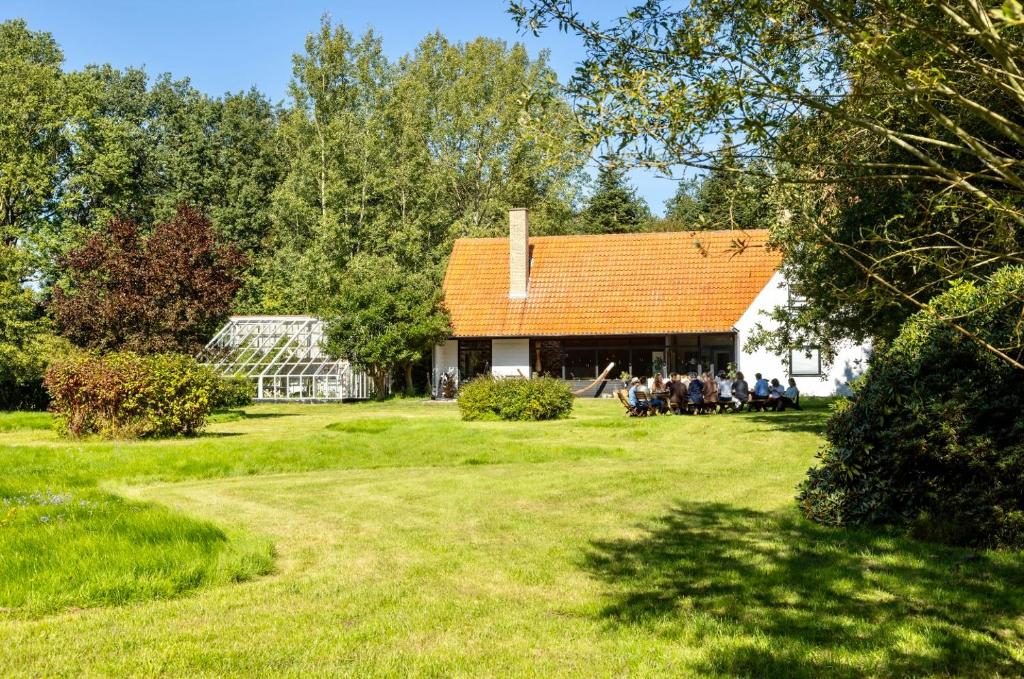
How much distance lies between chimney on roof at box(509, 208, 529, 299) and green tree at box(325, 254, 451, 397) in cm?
343

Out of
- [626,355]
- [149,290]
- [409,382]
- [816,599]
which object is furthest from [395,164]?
[816,599]

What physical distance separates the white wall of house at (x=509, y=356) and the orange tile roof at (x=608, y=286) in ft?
2.73

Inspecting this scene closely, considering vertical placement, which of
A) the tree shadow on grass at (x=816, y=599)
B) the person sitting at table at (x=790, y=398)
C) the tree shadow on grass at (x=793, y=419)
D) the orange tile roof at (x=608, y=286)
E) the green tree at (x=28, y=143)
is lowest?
the tree shadow on grass at (x=816, y=599)

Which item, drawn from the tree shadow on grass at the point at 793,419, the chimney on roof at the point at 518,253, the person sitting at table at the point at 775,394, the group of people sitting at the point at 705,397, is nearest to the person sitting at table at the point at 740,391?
the group of people sitting at the point at 705,397

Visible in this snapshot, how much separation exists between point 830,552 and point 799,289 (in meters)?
11.0

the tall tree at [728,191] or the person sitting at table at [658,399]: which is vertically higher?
the tall tree at [728,191]

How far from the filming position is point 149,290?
87.7 feet

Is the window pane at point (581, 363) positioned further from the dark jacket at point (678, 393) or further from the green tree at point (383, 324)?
the dark jacket at point (678, 393)

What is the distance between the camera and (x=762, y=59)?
7113 mm

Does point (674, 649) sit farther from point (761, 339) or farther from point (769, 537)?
point (761, 339)

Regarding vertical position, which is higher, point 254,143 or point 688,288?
point 254,143

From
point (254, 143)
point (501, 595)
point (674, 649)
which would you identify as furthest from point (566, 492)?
point (254, 143)

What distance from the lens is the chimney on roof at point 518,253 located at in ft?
134

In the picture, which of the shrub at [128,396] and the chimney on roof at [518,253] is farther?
the chimney on roof at [518,253]
